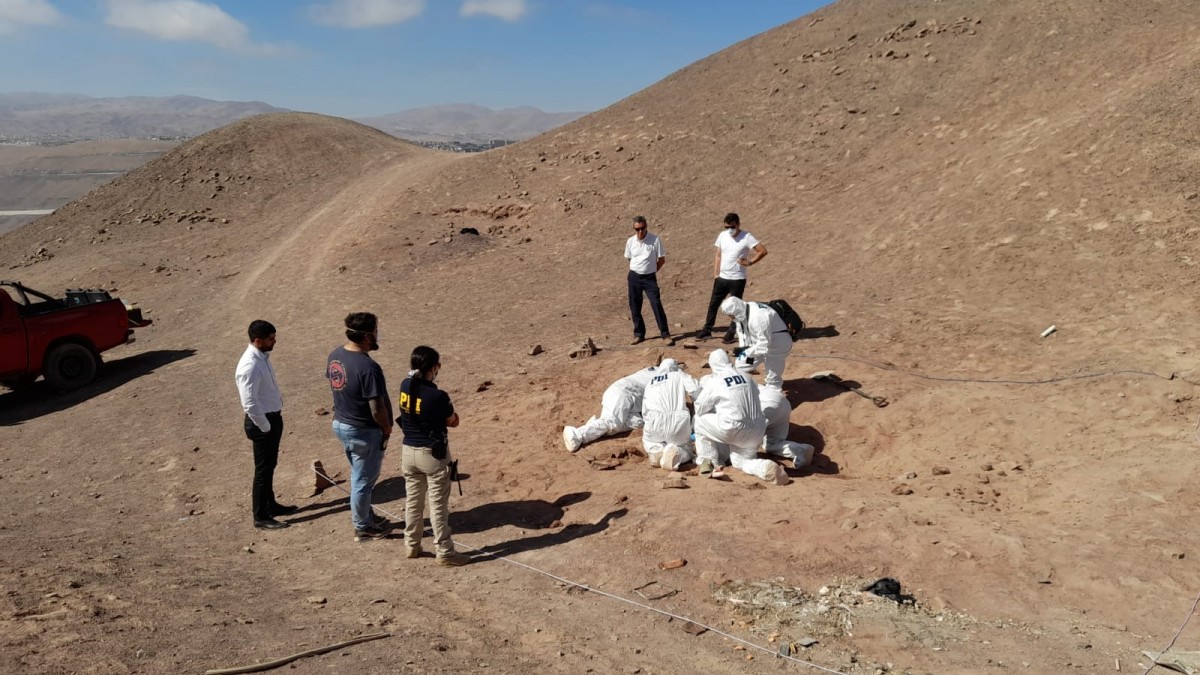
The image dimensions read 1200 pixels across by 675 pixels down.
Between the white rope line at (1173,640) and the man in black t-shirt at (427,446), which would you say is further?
the man in black t-shirt at (427,446)

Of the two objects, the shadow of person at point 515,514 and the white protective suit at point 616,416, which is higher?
the white protective suit at point 616,416

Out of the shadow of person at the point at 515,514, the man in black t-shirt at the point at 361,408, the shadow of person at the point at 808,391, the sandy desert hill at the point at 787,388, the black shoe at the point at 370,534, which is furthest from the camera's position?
the shadow of person at the point at 808,391

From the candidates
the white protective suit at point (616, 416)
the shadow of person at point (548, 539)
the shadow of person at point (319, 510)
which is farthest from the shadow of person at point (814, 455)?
the shadow of person at point (319, 510)

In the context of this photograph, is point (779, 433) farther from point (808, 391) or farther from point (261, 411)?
point (261, 411)

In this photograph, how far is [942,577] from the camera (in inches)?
211

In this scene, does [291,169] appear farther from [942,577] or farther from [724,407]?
[942,577]

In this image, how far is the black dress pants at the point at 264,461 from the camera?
6906mm

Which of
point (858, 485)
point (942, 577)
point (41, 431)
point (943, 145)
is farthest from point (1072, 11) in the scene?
point (41, 431)

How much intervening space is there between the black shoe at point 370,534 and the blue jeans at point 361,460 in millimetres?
49

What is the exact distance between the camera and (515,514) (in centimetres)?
708

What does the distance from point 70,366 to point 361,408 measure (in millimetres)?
8557

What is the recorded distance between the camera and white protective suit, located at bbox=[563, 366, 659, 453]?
8.36 metres

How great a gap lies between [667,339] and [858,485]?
4.49 m

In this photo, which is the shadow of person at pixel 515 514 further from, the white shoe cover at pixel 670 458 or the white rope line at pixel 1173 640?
the white rope line at pixel 1173 640
